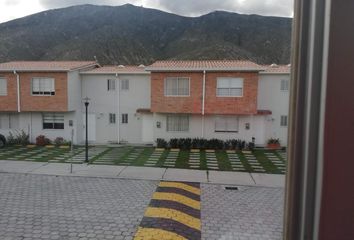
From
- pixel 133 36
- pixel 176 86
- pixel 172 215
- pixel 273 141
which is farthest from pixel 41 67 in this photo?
pixel 133 36

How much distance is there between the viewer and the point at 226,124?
21641 millimetres

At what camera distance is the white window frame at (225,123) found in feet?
70.6

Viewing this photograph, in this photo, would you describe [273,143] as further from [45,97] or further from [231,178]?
[45,97]

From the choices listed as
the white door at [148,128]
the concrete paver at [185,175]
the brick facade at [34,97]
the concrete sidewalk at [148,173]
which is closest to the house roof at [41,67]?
the brick facade at [34,97]

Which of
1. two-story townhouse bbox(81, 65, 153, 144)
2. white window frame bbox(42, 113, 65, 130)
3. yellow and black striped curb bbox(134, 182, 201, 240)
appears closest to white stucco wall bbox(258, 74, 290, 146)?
two-story townhouse bbox(81, 65, 153, 144)

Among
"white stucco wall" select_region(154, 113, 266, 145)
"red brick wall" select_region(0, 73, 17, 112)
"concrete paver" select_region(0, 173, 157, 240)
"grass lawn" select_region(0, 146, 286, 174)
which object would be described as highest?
"red brick wall" select_region(0, 73, 17, 112)

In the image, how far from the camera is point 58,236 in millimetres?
7473

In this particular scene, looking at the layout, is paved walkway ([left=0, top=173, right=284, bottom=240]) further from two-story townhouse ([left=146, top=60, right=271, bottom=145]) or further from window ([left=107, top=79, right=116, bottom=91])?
window ([left=107, top=79, right=116, bottom=91])

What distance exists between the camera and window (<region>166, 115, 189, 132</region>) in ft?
72.3

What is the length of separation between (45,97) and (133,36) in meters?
84.9

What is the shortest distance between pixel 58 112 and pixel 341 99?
23.4 meters

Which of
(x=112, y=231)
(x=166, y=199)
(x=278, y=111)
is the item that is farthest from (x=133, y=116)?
(x=112, y=231)

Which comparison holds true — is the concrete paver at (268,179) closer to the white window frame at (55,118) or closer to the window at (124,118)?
the window at (124,118)

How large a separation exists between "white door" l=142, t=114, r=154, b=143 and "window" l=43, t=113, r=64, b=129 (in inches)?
236
